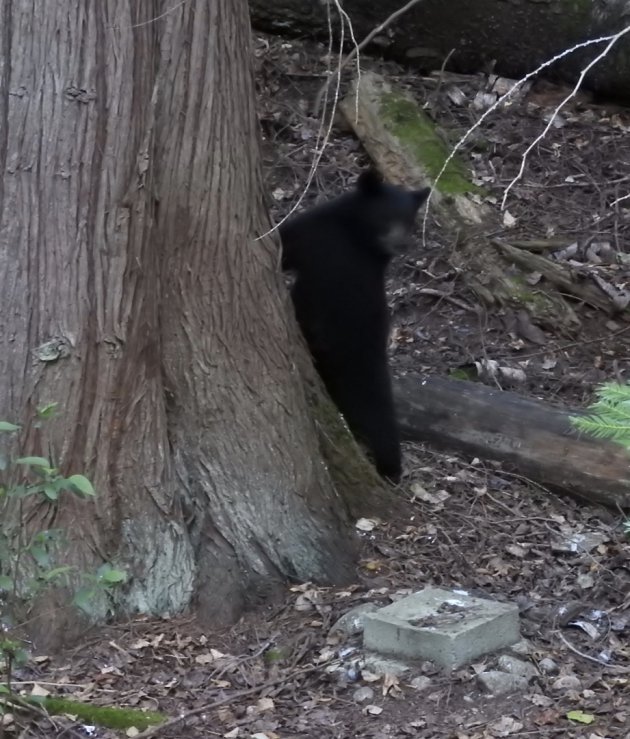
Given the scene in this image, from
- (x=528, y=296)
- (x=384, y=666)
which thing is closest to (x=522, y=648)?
(x=384, y=666)

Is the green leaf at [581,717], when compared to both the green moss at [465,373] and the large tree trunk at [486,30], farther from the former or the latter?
the large tree trunk at [486,30]

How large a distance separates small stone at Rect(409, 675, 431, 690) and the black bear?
1.99 m

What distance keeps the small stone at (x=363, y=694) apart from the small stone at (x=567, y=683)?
A: 28.1 inches

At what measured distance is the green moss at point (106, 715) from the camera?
404 cm

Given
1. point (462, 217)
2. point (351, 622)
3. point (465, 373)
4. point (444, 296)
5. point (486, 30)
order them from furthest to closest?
point (486, 30) < point (462, 217) < point (444, 296) < point (465, 373) < point (351, 622)

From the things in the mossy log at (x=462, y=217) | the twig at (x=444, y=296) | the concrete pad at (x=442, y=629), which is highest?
the mossy log at (x=462, y=217)

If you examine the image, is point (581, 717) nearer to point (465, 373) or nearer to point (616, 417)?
point (616, 417)

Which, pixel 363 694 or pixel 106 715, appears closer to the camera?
pixel 106 715

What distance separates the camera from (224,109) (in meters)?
4.98

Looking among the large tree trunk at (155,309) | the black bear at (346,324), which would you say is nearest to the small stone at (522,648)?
the large tree trunk at (155,309)

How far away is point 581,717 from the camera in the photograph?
4074 mm

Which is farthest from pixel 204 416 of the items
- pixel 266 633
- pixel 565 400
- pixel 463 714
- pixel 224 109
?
pixel 565 400

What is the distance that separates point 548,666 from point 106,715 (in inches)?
68.6

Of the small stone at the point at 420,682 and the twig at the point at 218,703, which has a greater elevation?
the small stone at the point at 420,682
